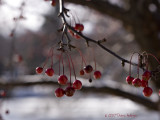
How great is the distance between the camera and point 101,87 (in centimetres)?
323

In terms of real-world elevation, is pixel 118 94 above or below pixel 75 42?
below

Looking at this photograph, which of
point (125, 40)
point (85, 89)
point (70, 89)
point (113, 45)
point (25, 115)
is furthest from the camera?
point (25, 115)

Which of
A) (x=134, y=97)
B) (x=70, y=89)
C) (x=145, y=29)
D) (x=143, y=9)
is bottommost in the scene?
(x=70, y=89)

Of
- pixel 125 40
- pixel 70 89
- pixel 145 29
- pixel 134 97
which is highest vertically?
pixel 125 40

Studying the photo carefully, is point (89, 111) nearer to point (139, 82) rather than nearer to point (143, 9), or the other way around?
point (143, 9)

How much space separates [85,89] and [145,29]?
116 cm

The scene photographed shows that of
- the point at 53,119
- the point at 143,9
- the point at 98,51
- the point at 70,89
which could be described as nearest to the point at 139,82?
the point at 70,89

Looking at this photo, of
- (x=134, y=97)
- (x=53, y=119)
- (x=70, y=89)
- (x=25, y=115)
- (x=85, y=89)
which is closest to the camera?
(x=70, y=89)

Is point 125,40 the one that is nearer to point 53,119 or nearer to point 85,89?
point 85,89

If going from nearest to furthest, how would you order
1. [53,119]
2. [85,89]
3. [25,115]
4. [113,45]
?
[85,89] → [113,45] → [53,119] → [25,115]

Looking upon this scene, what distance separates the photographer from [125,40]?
5.23 metres

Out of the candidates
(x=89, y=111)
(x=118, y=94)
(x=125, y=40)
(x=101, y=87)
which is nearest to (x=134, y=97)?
(x=118, y=94)

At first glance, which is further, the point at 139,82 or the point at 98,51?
the point at 98,51

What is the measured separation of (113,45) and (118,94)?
244 cm
